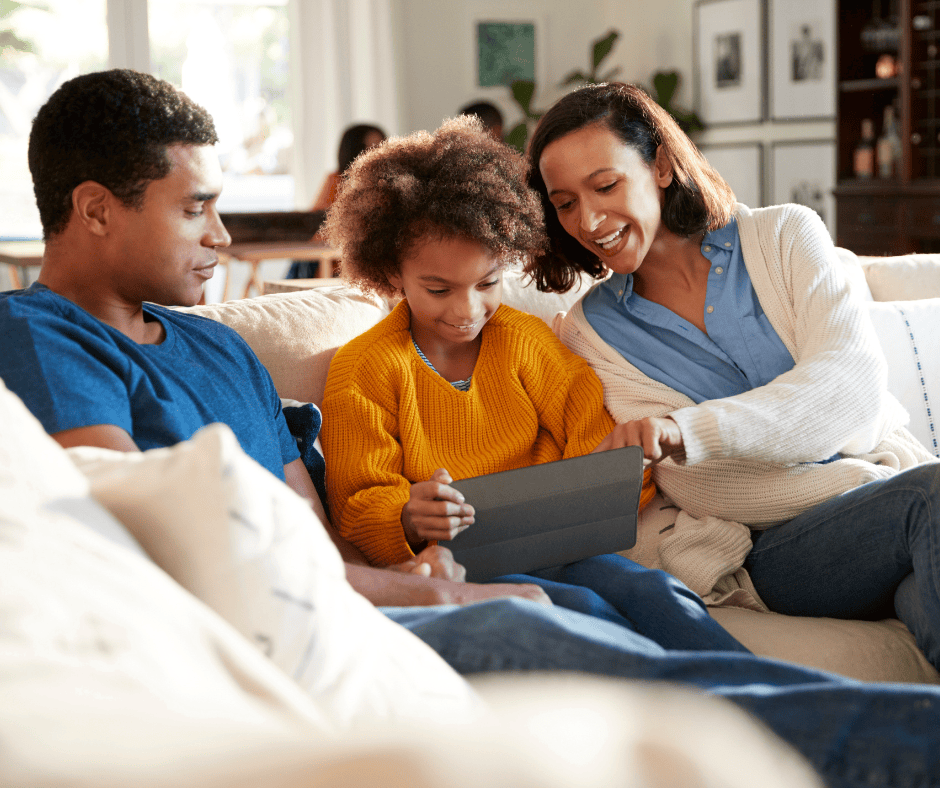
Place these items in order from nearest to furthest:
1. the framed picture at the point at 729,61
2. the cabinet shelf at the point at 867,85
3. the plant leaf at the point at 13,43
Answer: the cabinet shelf at the point at 867,85
the plant leaf at the point at 13,43
the framed picture at the point at 729,61

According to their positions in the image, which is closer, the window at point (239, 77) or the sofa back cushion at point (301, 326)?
the sofa back cushion at point (301, 326)

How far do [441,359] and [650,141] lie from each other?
1.66 ft

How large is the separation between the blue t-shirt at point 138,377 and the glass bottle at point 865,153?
4.22 meters

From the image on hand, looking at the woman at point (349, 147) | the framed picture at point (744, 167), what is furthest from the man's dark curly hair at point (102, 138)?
the framed picture at point (744, 167)

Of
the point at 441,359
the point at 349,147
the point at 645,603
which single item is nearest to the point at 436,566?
the point at 645,603

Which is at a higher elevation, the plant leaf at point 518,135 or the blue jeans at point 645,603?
the plant leaf at point 518,135

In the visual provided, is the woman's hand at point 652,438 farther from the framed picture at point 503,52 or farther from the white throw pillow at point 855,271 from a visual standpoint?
the framed picture at point 503,52

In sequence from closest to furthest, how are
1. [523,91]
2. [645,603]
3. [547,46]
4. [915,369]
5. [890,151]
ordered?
1. [645,603]
2. [915,369]
3. [890,151]
4. [523,91]
5. [547,46]

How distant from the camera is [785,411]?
135cm

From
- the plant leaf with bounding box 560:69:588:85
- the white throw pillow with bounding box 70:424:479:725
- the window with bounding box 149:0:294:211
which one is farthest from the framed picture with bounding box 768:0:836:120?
the white throw pillow with bounding box 70:424:479:725

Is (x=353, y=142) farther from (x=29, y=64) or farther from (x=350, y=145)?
(x=29, y=64)

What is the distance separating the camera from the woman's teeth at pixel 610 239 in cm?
151

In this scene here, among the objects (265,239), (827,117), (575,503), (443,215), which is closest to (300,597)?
(575,503)

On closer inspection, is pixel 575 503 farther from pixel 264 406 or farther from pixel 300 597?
pixel 300 597
